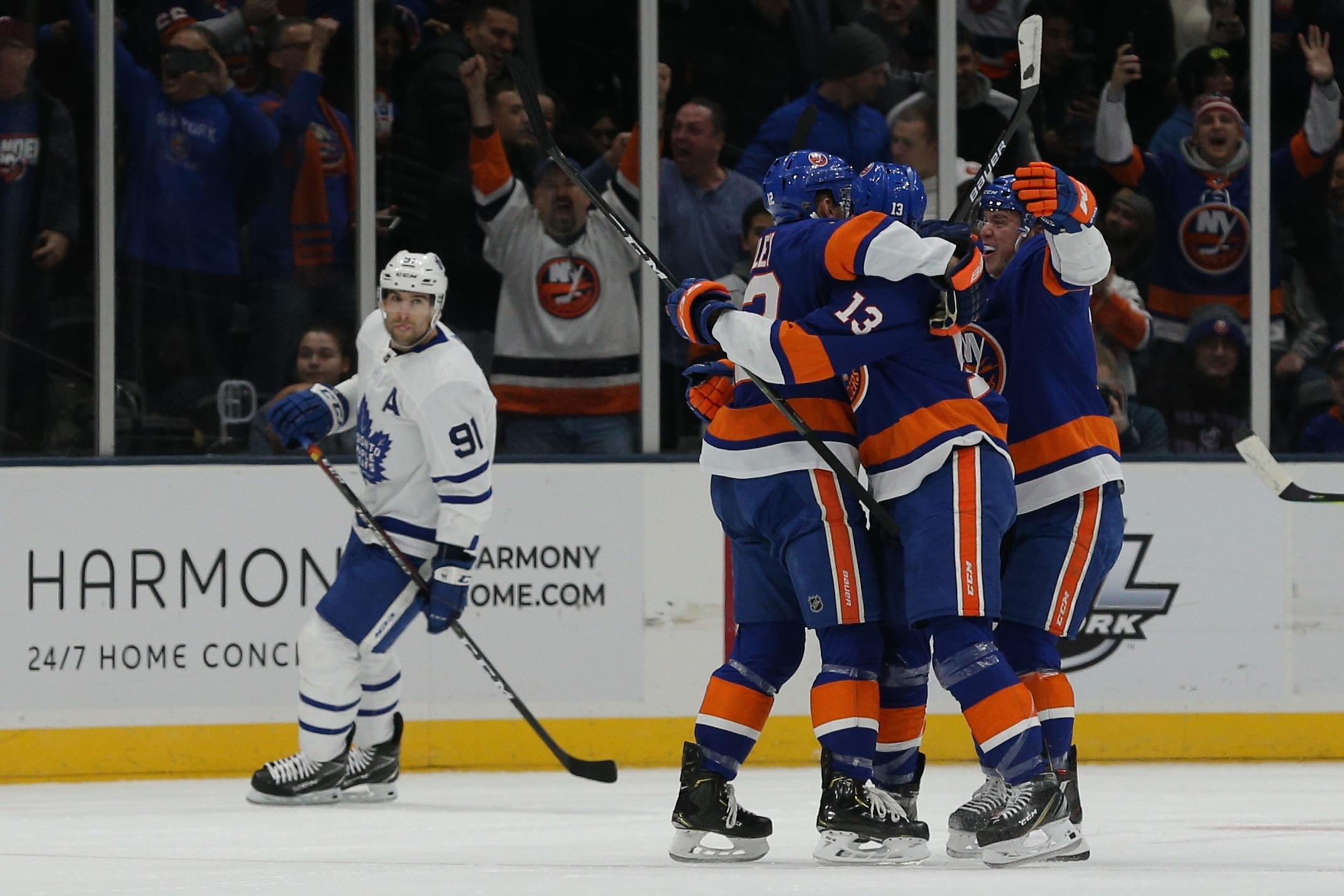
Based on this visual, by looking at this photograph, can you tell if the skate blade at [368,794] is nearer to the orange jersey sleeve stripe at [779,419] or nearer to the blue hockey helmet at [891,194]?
the orange jersey sleeve stripe at [779,419]

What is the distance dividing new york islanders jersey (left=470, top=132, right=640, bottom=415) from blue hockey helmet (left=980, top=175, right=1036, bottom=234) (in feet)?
6.03

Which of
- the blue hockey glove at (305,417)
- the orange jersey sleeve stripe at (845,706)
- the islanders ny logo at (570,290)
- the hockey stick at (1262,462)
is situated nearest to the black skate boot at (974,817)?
the orange jersey sleeve stripe at (845,706)

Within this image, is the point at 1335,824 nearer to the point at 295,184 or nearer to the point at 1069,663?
the point at 1069,663

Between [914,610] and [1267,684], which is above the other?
[914,610]

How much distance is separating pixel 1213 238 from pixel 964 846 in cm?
283

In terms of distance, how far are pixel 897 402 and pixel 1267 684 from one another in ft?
7.62

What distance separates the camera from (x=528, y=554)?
17.1 feet

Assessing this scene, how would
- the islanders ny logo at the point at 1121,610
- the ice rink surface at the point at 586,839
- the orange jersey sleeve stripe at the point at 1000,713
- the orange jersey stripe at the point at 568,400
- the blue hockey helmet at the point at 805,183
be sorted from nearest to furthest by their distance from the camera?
1. the ice rink surface at the point at 586,839
2. the orange jersey sleeve stripe at the point at 1000,713
3. the blue hockey helmet at the point at 805,183
4. the islanders ny logo at the point at 1121,610
5. the orange jersey stripe at the point at 568,400

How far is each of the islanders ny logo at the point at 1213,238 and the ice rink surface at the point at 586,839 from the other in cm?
145

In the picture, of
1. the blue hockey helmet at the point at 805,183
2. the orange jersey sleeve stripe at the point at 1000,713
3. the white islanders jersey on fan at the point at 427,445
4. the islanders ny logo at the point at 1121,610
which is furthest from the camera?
the islanders ny logo at the point at 1121,610

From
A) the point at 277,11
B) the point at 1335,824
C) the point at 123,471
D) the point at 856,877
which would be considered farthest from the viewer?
the point at 277,11

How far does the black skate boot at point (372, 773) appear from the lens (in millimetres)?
4648

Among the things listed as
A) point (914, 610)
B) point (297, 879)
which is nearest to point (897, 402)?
point (914, 610)

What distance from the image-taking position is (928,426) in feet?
11.4
